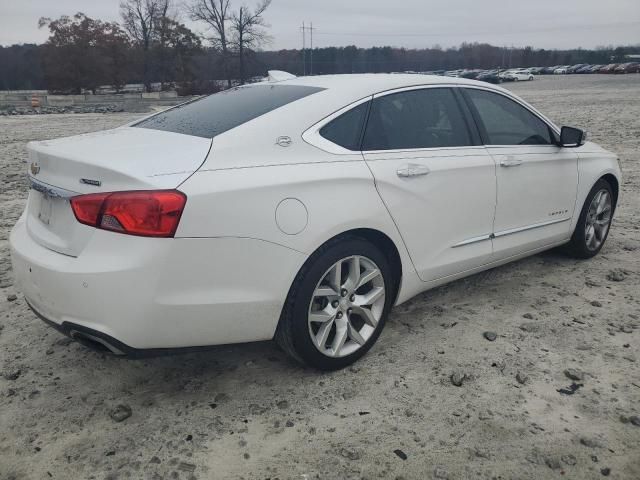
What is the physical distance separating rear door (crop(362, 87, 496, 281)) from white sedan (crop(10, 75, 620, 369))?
0.4 inches

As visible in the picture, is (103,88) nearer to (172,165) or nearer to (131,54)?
(131,54)

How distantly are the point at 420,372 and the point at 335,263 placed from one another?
0.80 m

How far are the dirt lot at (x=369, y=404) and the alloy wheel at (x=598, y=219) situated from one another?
927 mm

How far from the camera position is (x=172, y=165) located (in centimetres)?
257

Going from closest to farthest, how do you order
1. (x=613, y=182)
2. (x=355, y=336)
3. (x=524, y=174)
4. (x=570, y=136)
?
(x=355, y=336), (x=524, y=174), (x=570, y=136), (x=613, y=182)

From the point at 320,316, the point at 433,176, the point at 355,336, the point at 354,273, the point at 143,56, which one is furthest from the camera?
the point at 143,56

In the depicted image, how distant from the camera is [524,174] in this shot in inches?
160

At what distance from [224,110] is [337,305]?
1273 millimetres

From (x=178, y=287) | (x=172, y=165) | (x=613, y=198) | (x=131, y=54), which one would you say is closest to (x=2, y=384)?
(x=178, y=287)

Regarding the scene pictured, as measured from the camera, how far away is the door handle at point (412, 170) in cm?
326

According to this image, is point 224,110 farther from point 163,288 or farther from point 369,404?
point 369,404

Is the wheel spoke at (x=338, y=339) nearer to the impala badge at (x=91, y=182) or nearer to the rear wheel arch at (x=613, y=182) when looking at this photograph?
the impala badge at (x=91, y=182)

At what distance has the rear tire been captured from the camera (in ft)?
15.7

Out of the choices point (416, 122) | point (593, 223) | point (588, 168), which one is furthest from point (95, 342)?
point (593, 223)
